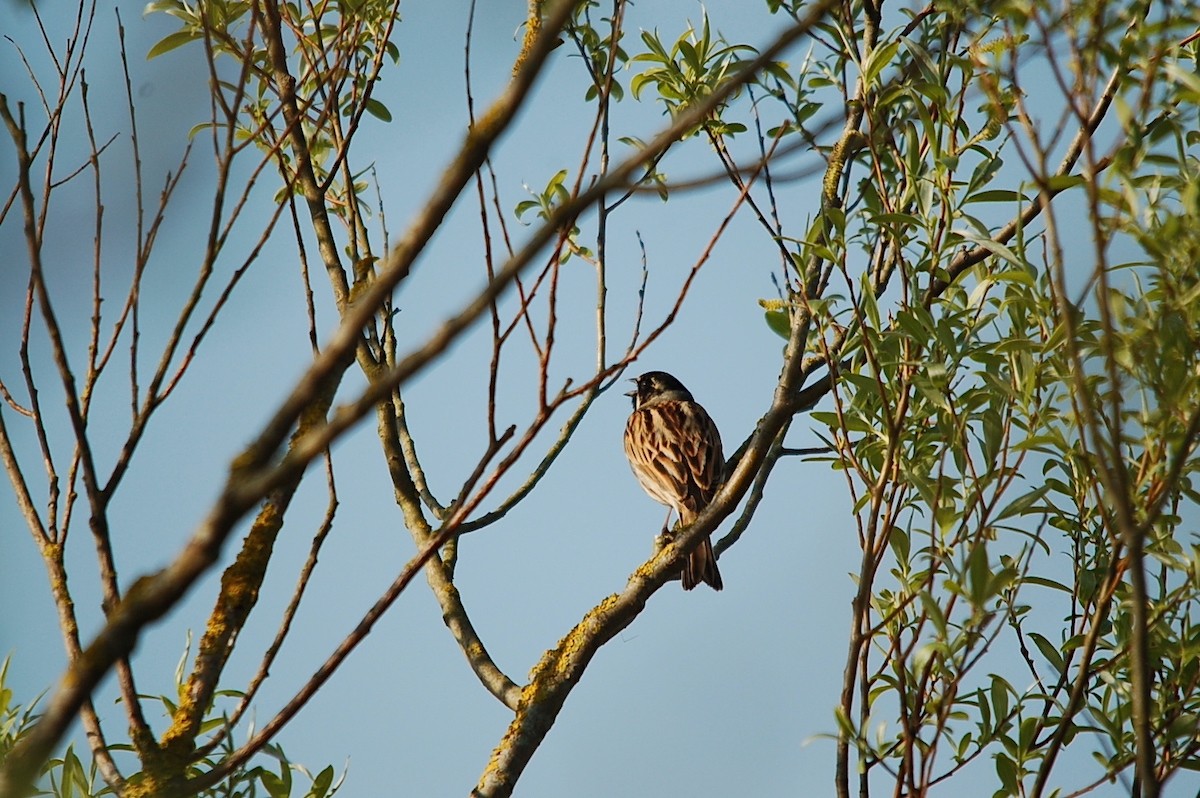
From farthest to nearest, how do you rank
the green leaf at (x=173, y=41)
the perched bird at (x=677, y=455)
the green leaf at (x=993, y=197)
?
the perched bird at (x=677, y=455)
the green leaf at (x=173, y=41)
the green leaf at (x=993, y=197)

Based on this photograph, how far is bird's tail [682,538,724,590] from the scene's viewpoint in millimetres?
4785

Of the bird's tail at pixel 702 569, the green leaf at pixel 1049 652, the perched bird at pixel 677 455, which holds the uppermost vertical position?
the perched bird at pixel 677 455

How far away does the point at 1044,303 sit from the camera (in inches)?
117

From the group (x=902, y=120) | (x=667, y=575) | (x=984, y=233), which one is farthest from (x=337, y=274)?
(x=984, y=233)

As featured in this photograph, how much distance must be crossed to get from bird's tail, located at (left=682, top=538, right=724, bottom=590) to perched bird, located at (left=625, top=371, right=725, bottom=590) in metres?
0.01

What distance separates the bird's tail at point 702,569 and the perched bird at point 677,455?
1 cm

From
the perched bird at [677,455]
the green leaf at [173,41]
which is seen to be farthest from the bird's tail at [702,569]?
the green leaf at [173,41]

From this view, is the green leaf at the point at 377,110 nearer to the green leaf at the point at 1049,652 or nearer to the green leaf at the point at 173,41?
the green leaf at the point at 173,41

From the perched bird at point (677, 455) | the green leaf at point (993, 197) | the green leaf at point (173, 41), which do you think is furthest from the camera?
the perched bird at point (677, 455)

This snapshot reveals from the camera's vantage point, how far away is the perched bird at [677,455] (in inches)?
258

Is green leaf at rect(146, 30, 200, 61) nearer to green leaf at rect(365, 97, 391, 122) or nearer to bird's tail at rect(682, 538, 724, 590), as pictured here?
green leaf at rect(365, 97, 391, 122)

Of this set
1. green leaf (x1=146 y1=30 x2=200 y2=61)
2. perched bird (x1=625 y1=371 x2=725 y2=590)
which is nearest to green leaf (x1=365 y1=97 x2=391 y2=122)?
green leaf (x1=146 y1=30 x2=200 y2=61)

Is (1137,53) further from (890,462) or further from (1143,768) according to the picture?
(1143,768)

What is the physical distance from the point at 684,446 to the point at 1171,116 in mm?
4077
